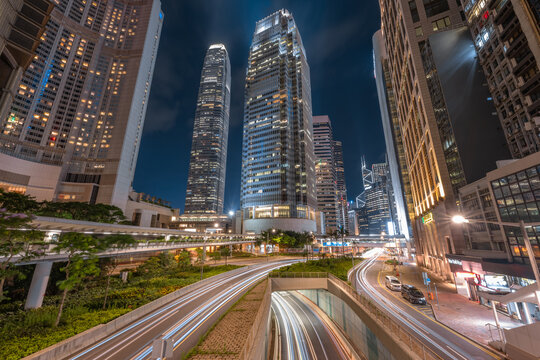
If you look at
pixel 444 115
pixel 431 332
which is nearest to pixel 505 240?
pixel 431 332

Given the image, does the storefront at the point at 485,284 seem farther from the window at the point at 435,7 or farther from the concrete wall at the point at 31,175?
the concrete wall at the point at 31,175

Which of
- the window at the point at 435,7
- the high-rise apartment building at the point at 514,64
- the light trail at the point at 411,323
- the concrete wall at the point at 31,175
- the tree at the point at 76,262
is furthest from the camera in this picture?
the concrete wall at the point at 31,175

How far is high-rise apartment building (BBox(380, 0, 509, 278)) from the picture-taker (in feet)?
119

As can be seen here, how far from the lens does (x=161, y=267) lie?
129 feet

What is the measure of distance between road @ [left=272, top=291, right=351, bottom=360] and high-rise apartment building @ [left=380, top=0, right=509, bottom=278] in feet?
80.2

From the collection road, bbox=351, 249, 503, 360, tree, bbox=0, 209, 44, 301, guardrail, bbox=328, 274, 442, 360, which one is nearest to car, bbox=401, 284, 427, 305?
road, bbox=351, 249, 503, 360

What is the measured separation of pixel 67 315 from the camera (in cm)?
1881

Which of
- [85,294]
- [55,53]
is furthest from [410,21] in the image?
[55,53]

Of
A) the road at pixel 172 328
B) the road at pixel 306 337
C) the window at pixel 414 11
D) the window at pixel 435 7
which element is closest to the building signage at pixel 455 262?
the road at pixel 306 337

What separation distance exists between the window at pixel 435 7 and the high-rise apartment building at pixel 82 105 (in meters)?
112

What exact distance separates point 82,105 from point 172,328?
12716cm

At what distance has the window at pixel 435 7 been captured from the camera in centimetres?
4791

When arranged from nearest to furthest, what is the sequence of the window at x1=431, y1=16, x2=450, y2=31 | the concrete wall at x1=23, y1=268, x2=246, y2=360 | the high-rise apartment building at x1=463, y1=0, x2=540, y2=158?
the concrete wall at x1=23, y1=268, x2=246, y2=360, the high-rise apartment building at x1=463, y1=0, x2=540, y2=158, the window at x1=431, y1=16, x2=450, y2=31

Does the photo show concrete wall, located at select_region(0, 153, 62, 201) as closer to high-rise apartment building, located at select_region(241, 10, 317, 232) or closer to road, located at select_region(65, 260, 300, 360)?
high-rise apartment building, located at select_region(241, 10, 317, 232)
